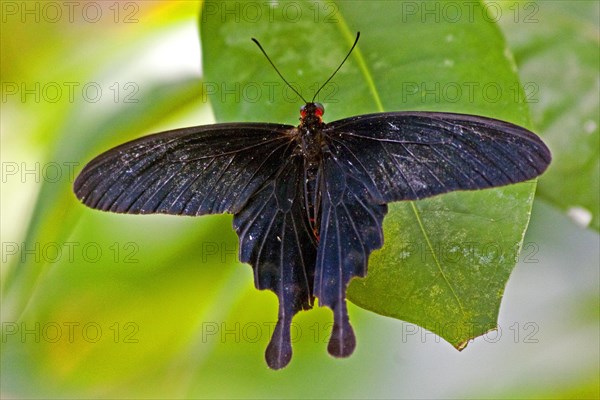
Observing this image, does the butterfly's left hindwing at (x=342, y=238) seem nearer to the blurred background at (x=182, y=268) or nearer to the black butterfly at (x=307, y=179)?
the black butterfly at (x=307, y=179)


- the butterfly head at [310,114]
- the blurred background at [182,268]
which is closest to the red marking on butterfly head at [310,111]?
the butterfly head at [310,114]

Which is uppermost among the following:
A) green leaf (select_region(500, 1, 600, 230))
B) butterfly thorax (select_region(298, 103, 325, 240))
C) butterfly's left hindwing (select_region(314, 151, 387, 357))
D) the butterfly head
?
green leaf (select_region(500, 1, 600, 230))

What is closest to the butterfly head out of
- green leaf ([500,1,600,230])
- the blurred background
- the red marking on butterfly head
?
the red marking on butterfly head

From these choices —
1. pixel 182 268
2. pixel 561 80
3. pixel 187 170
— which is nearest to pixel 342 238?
pixel 187 170

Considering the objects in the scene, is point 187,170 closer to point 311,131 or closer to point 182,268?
point 311,131

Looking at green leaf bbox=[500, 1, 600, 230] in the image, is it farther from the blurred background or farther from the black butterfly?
the black butterfly

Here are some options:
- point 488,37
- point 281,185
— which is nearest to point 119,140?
point 281,185
